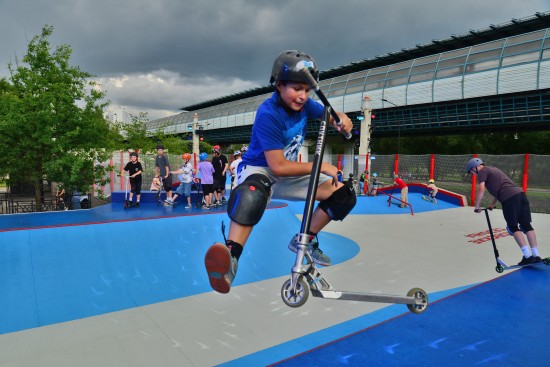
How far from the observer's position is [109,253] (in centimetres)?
637

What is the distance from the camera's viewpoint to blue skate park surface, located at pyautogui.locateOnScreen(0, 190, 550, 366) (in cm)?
387

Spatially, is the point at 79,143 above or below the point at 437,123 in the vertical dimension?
below

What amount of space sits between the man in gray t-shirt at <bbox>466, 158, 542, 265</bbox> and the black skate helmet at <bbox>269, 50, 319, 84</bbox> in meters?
6.26

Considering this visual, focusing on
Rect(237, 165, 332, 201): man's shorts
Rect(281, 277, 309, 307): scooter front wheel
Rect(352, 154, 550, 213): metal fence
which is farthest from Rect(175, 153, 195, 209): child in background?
Rect(352, 154, 550, 213): metal fence

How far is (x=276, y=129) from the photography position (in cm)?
233

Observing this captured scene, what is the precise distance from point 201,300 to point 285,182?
3857 mm

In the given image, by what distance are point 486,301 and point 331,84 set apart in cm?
4371

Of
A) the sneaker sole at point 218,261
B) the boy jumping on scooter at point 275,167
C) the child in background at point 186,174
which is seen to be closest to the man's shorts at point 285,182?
the boy jumping on scooter at point 275,167

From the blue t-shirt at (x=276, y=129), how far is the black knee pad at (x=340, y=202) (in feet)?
1.54

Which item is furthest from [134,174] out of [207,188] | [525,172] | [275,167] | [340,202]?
[525,172]

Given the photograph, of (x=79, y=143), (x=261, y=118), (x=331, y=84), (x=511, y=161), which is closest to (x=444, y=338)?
(x=261, y=118)

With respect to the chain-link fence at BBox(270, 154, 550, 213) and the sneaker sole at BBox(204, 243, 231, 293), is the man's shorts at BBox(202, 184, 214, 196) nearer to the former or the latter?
the sneaker sole at BBox(204, 243, 231, 293)

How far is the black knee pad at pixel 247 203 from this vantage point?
90.7 inches

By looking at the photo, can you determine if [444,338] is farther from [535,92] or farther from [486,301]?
[535,92]
